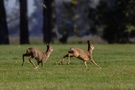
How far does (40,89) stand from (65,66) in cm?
715

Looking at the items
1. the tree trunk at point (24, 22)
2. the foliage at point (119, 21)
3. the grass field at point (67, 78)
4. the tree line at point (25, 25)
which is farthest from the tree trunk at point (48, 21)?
the grass field at point (67, 78)

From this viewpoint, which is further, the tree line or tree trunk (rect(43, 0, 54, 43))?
tree trunk (rect(43, 0, 54, 43))

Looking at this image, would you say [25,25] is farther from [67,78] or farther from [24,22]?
[67,78]

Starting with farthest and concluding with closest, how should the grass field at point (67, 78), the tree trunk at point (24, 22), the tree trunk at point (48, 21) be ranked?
1. the tree trunk at point (48, 21)
2. the tree trunk at point (24, 22)
3. the grass field at point (67, 78)

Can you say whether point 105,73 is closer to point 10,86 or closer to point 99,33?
point 10,86

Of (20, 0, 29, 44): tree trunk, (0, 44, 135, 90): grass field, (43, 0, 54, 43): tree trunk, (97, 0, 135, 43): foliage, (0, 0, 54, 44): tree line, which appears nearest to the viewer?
(0, 44, 135, 90): grass field

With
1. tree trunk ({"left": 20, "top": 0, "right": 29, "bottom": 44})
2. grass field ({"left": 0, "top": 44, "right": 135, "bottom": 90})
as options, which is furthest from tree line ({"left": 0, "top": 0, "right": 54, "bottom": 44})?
grass field ({"left": 0, "top": 44, "right": 135, "bottom": 90})

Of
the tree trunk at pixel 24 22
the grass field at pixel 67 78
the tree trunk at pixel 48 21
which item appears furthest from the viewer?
the tree trunk at pixel 48 21

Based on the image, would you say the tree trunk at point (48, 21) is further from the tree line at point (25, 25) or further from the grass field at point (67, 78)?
the grass field at point (67, 78)

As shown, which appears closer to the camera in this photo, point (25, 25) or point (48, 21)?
point (25, 25)

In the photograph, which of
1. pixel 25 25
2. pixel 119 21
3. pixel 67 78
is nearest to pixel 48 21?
pixel 25 25

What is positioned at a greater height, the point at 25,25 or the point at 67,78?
the point at 25,25

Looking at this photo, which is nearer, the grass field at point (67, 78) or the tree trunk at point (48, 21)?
the grass field at point (67, 78)

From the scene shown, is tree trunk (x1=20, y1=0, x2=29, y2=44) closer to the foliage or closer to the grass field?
the foliage
